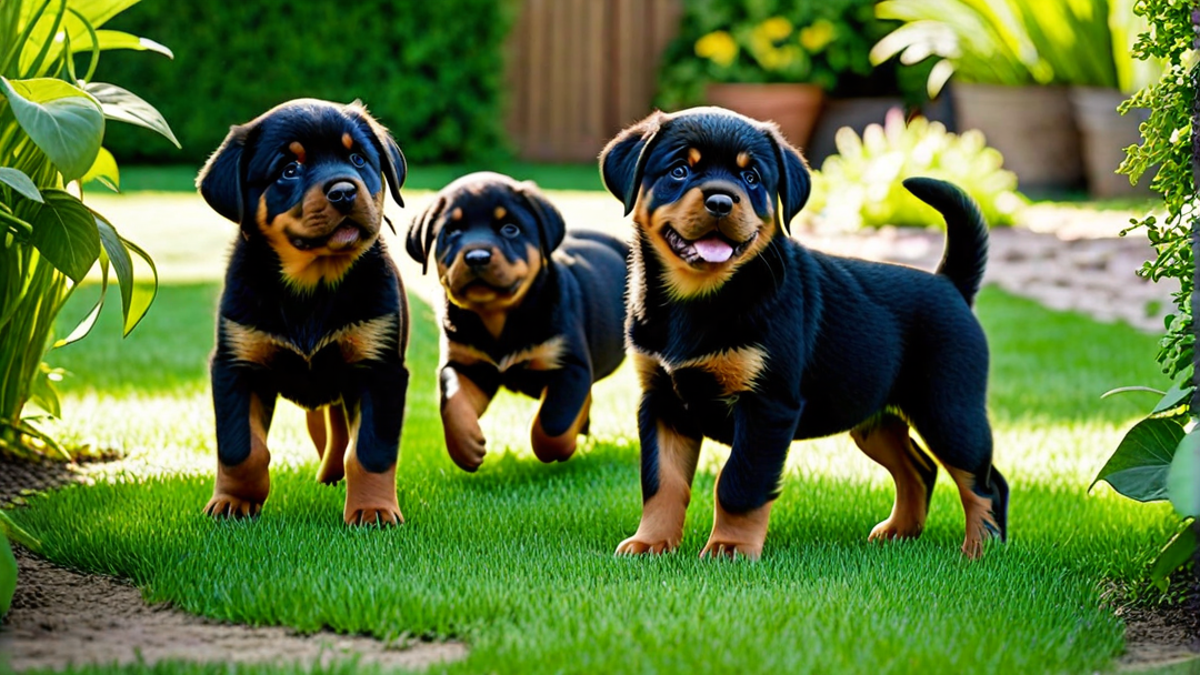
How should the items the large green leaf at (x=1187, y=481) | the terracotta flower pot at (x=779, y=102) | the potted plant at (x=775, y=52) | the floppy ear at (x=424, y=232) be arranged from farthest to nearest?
the potted plant at (x=775, y=52) < the terracotta flower pot at (x=779, y=102) < the floppy ear at (x=424, y=232) < the large green leaf at (x=1187, y=481)

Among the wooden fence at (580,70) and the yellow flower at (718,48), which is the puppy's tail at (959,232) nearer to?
the yellow flower at (718,48)

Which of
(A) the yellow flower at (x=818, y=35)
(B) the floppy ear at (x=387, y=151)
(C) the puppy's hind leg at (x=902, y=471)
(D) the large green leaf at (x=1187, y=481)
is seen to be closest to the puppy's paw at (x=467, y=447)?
(B) the floppy ear at (x=387, y=151)

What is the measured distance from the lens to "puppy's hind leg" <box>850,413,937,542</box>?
13.4ft

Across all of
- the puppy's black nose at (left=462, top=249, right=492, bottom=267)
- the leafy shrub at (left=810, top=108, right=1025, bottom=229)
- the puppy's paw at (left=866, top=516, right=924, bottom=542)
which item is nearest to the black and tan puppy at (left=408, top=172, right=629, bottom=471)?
the puppy's black nose at (left=462, top=249, right=492, bottom=267)

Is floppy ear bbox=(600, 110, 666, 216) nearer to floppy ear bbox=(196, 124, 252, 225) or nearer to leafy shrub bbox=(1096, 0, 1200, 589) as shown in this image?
floppy ear bbox=(196, 124, 252, 225)

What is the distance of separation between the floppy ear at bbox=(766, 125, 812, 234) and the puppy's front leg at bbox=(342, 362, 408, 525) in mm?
1178

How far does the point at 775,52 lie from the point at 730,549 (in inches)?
453

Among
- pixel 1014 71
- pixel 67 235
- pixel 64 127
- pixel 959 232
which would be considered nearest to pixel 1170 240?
pixel 959 232

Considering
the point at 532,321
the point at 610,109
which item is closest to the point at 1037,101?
the point at 610,109

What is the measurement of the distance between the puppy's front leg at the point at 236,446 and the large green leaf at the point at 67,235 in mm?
613

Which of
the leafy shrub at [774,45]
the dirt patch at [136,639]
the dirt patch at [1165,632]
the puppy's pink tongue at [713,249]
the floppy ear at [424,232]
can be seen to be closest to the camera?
the dirt patch at [136,639]

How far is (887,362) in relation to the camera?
3842 mm

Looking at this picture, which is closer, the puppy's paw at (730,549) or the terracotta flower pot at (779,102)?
the puppy's paw at (730,549)

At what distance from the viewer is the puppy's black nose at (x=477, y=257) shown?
449cm
